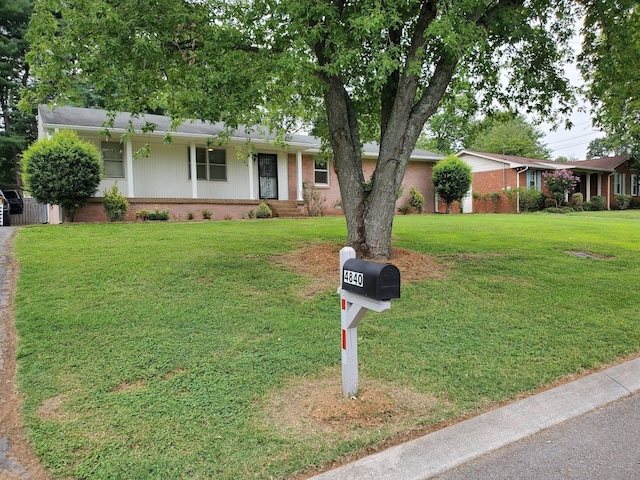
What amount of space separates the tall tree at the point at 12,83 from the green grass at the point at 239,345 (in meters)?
23.9

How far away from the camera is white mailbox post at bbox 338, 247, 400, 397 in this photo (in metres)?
2.58

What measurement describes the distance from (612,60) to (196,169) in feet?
43.1

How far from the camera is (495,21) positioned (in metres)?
6.45

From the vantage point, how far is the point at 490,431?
2.85 metres

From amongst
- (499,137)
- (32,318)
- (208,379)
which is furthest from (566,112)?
(499,137)

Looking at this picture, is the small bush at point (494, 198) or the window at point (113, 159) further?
the small bush at point (494, 198)

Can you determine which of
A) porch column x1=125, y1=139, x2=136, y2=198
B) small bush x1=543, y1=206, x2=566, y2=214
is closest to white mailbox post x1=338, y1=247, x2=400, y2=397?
porch column x1=125, y1=139, x2=136, y2=198

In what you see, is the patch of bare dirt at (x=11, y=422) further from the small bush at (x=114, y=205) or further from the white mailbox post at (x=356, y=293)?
the small bush at (x=114, y=205)

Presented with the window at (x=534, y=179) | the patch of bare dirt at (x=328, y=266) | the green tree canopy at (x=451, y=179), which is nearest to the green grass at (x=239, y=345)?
the patch of bare dirt at (x=328, y=266)

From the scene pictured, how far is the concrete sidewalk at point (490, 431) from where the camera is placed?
2.45m

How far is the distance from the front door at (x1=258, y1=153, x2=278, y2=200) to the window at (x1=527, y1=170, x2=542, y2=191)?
16.0 m

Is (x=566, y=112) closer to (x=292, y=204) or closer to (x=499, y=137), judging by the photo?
(x=292, y=204)

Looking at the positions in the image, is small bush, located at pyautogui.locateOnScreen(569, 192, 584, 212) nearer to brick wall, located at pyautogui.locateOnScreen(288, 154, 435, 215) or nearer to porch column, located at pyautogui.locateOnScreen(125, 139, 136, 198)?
brick wall, located at pyautogui.locateOnScreen(288, 154, 435, 215)

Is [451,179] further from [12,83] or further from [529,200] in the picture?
[12,83]
